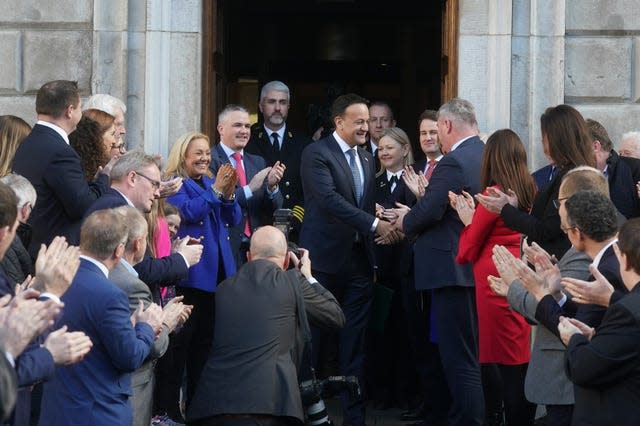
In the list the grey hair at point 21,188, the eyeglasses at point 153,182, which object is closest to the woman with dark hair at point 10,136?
the eyeglasses at point 153,182

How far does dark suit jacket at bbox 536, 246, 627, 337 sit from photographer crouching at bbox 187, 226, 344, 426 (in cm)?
140

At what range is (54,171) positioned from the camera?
7465 millimetres

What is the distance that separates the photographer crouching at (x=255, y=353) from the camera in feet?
22.6

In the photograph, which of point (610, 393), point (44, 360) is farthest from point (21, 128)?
point (610, 393)

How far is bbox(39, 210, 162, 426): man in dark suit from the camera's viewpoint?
585 cm

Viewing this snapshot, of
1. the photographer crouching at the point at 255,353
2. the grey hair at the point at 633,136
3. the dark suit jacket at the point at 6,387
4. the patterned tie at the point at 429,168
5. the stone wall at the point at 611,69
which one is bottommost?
the photographer crouching at the point at 255,353

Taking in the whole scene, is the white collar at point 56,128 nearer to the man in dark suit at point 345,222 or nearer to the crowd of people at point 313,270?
the crowd of people at point 313,270

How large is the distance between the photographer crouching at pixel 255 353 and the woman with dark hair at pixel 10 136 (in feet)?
5.35

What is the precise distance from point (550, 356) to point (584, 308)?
2.02 ft

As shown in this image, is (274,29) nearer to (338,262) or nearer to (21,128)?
(338,262)

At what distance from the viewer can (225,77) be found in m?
11.0

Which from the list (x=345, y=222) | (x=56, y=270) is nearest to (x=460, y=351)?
(x=345, y=222)

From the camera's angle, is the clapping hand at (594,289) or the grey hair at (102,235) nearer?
the clapping hand at (594,289)

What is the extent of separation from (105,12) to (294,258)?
10.3 ft
